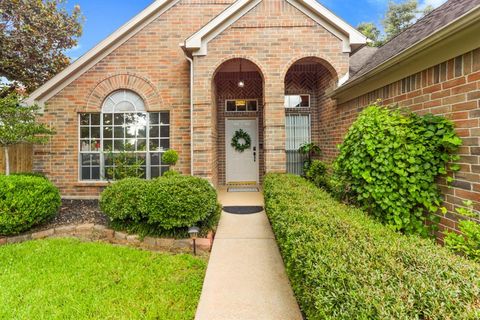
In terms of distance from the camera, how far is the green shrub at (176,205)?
171 inches

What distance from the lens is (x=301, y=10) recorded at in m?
6.51

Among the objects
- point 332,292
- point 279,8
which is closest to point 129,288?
point 332,292

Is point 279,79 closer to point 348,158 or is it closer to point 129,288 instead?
point 348,158

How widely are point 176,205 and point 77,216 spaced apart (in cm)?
298

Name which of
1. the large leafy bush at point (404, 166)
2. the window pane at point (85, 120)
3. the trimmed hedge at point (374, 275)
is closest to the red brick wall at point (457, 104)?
the large leafy bush at point (404, 166)

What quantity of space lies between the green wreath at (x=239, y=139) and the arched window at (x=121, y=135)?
2.46 metres

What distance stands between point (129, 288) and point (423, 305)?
3.09 m

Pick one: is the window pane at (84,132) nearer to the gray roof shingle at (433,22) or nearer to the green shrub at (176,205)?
the green shrub at (176,205)

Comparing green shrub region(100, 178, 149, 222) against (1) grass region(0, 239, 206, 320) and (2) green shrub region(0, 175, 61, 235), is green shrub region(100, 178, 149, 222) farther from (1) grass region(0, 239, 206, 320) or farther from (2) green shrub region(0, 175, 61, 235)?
(2) green shrub region(0, 175, 61, 235)

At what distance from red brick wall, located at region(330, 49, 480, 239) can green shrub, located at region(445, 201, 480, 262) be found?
181 millimetres

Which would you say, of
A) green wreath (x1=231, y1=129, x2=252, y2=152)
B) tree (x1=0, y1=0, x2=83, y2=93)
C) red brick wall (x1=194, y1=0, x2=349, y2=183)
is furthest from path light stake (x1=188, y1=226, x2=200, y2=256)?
tree (x1=0, y1=0, x2=83, y2=93)

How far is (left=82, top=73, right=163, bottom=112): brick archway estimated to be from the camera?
7398 millimetres

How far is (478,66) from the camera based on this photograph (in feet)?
8.98

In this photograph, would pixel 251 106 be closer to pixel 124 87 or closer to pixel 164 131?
pixel 164 131
